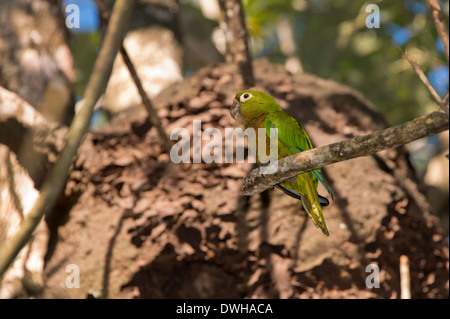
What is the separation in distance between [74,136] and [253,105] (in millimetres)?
1277

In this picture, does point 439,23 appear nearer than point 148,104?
Yes

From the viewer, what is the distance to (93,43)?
34.8ft

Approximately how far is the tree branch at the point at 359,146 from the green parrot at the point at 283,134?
38 cm

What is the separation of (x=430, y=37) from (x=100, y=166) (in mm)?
5957

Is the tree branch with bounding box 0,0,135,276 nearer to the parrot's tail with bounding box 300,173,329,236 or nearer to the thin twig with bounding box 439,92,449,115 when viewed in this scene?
the parrot's tail with bounding box 300,173,329,236

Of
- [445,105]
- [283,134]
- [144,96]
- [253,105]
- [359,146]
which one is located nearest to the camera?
[445,105]

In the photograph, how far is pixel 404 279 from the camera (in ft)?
14.3

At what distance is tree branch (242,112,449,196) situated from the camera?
210cm

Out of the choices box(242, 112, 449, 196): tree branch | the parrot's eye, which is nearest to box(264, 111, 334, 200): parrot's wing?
the parrot's eye

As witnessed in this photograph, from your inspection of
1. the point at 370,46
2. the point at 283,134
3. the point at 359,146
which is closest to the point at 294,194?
the point at 283,134

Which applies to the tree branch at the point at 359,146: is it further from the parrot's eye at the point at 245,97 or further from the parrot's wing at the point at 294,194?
the parrot's eye at the point at 245,97

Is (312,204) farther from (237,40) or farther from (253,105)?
(237,40)

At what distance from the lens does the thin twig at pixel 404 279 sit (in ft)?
14.1

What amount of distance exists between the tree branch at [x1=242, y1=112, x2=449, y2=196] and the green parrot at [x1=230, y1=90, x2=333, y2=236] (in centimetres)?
38
